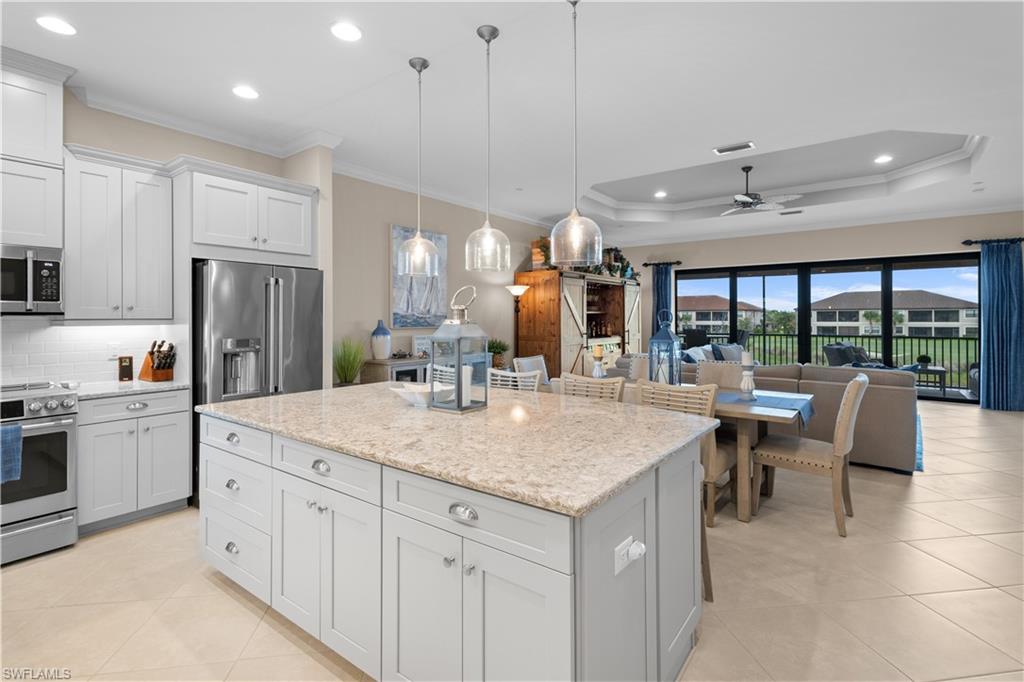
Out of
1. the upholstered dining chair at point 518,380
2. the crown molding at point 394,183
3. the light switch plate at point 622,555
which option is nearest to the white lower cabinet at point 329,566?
the light switch plate at point 622,555

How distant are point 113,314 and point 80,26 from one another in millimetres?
1729

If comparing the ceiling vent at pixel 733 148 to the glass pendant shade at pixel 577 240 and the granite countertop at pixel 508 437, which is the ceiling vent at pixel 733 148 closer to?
the glass pendant shade at pixel 577 240

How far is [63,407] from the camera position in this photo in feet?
9.53

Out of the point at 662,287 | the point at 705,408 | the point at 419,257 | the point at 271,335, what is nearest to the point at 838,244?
the point at 662,287

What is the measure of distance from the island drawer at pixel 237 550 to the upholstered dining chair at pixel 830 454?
3.05 metres

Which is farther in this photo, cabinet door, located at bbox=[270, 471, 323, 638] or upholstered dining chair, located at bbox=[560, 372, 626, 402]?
upholstered dining chair, located at bbox=[560, 372, 626, 402]

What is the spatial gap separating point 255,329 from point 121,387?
2.99ft

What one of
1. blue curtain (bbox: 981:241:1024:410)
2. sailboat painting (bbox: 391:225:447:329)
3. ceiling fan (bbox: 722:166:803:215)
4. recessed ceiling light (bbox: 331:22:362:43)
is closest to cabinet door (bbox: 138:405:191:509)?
sailboat painting (bbox: 391:225:447:329)

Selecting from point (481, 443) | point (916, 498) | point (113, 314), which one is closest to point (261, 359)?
point (113, 314)

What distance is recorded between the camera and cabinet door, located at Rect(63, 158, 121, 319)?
3.19 meters

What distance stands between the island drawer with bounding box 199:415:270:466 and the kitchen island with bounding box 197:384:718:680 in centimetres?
1

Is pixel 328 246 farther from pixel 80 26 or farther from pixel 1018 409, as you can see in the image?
pixel 1018 409

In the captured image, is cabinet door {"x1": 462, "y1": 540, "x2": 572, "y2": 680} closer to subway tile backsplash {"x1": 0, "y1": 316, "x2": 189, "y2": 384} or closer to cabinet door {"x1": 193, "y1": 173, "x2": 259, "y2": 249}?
subway tile backsplash {"x1": 0, "y1": 316, "x2": 189, "y2": 384}

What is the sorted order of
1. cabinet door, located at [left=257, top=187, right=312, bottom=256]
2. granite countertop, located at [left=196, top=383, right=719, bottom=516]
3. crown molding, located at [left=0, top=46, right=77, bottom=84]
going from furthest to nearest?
cabinet door, located at [left=257, top=187, right=312, bottom=256]
crown molding, located at [left=0, top=46, right=77, bottom=84]
granite countertop, located at [left=196, top=383, right=719, bottom=516]
